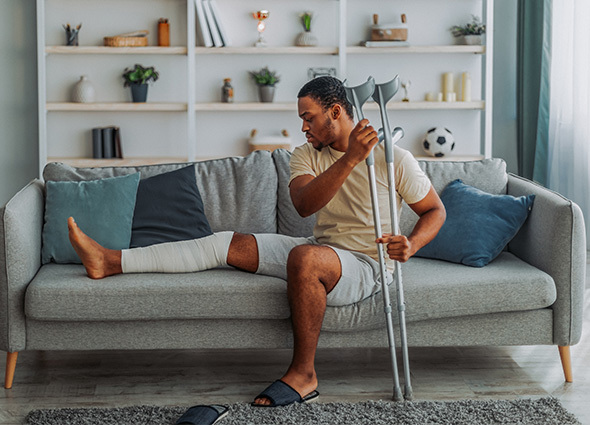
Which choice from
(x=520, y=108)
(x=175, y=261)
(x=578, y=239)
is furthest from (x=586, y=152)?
(x=175, y=261)

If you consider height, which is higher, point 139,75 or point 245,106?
point 139,75

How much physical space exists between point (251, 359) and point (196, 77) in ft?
8.54

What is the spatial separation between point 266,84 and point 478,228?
2386mm

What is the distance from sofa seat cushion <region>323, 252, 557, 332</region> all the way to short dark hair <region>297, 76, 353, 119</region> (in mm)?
637

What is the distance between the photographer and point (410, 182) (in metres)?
2.63

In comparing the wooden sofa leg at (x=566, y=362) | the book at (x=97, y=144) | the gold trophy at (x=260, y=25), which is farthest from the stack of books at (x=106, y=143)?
the wooden sofa leg at (x=566, y=362)

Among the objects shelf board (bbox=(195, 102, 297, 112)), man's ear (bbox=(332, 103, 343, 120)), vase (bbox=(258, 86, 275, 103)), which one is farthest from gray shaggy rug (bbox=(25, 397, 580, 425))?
vase (bbox=(258, 86, 275, 103))

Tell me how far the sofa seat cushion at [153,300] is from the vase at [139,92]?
252cm

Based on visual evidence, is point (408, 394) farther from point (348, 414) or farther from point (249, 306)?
point (249, 306)

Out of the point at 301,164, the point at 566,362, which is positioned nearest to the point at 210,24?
the point at 301,164

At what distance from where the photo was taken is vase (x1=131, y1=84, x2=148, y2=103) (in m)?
4.93

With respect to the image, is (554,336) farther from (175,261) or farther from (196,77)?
(196,77)

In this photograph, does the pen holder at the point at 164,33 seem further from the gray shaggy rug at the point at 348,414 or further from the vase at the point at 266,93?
the gray shaggy rug at the point at 348,414

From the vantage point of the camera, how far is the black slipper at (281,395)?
8.07 ft
